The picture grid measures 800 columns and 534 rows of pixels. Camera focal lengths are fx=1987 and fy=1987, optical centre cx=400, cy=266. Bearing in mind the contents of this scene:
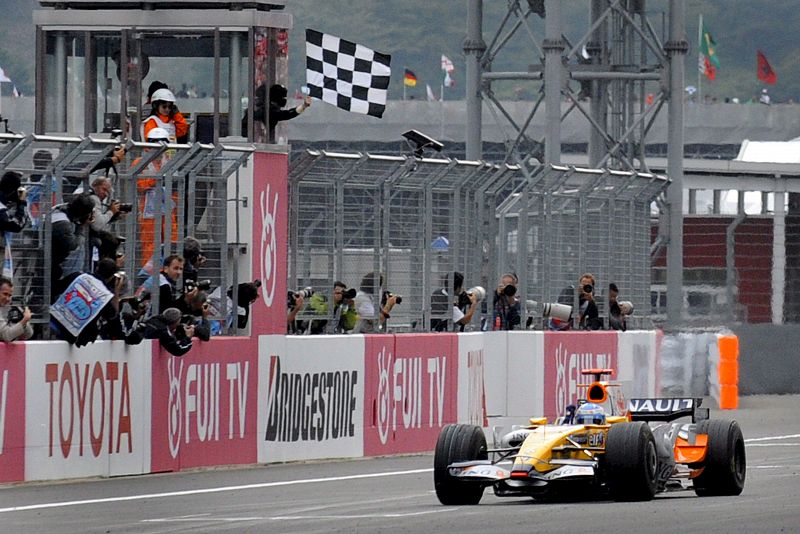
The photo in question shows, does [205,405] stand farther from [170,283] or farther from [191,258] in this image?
[191,258]

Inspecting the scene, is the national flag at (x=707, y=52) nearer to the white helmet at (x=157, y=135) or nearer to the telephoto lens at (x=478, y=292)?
the telephoto lens at (x=478, y=292)

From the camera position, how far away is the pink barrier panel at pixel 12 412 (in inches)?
542

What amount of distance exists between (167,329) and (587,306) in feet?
26.9

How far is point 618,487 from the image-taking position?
12016mm

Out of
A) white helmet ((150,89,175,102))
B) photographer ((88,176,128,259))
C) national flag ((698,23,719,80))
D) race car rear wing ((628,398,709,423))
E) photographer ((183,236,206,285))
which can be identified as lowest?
race car rear wing ((628,398,709,423))

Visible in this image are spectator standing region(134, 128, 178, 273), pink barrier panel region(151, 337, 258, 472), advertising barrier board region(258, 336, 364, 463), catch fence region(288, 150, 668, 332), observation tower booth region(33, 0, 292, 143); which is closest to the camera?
pink barrier panel region(151, 337, 258, 472)

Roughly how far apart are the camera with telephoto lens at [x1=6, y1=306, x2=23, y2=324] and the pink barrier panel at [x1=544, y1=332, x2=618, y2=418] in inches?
317

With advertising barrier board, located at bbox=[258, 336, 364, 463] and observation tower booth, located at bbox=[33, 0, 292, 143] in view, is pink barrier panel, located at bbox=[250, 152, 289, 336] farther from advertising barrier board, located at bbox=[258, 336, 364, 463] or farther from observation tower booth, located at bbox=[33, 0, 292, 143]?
observation tower booth, located at bbox=[33, 0, 292, 143]

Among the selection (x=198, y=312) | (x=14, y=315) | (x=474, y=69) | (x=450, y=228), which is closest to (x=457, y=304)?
(x=450, y=228)

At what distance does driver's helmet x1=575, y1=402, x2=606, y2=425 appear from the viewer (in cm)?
1277

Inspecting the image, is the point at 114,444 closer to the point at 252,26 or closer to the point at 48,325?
the point at 48,325

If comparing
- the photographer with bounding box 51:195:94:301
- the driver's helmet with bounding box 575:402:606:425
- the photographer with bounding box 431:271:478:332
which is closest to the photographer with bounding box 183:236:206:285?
the photographer with bounding box 51:195:94:301

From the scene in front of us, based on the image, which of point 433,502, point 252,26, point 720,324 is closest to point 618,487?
point 433,502

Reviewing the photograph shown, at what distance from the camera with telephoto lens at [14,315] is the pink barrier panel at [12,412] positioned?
6.9 inches
